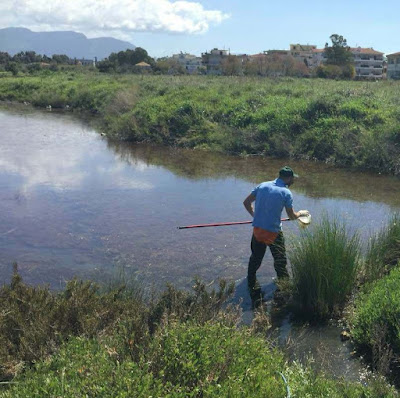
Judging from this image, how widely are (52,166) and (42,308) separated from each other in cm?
1202

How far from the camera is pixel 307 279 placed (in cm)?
658

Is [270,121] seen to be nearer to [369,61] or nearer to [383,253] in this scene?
[383,253]

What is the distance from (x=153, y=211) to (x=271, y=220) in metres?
5.04

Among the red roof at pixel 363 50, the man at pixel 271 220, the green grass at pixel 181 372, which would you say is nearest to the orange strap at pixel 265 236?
the man at pixel 271 220

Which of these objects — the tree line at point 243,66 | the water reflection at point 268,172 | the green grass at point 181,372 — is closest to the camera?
the green grass at point 181,372

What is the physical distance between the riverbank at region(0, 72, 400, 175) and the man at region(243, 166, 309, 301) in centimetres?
981

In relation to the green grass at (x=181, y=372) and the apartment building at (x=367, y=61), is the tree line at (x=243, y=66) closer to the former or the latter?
the apartment building at (x=367, y=61)

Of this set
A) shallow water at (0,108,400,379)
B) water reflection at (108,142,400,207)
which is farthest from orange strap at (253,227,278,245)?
water reflection at (108,142,400,207)

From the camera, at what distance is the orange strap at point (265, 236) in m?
7.17

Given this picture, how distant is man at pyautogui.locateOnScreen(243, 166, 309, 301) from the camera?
7.07m

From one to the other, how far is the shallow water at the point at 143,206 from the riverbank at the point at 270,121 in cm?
91

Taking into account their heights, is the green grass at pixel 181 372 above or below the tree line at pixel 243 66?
below

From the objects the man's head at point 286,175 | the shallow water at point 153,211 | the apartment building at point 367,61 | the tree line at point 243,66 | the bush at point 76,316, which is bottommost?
the shallow water at point 153,211

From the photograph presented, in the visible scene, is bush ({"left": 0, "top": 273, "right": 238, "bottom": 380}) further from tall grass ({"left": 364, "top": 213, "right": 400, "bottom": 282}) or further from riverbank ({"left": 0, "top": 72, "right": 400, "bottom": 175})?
riverbank ({"left": 0, "top": 72, "right": 400, "bottom": 175})
